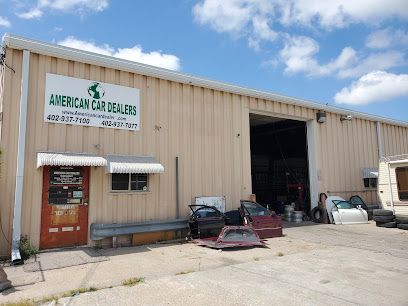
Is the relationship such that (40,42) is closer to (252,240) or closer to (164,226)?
(164,226)

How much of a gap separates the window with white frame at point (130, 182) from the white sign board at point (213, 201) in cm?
182

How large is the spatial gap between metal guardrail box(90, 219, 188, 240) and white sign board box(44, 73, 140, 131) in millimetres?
2674

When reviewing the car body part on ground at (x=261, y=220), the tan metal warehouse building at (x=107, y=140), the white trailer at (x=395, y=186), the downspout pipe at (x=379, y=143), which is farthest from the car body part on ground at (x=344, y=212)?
the downspout pipe at (x=379, y=143)

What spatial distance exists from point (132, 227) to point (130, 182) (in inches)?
50.1

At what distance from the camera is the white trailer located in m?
12.2

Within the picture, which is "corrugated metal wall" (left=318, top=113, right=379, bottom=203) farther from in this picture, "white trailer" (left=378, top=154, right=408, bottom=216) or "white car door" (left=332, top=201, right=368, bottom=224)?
"white trailer" (left=378, top=154, right=408, bottom=216)

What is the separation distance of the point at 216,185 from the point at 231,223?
1.46 metres

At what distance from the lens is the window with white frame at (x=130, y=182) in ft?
31.6

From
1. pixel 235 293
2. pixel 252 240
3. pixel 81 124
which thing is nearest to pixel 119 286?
pixel 235 293

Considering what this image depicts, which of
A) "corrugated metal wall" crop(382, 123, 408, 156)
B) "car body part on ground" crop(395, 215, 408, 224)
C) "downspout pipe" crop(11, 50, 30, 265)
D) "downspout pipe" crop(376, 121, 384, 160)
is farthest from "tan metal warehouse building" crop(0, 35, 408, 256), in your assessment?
"corrugated metal wall" crop(382, 123, 408, 156)

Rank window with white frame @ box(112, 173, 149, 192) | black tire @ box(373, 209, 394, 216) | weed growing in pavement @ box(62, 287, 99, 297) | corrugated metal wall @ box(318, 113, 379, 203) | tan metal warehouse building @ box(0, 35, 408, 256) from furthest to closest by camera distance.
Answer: corrugated metal wall @ box(318, 113, 379, 203), black tire @ box(373, 209, 394, 216), window with white frame @ box(112, 173, 149, 192), tan metal warehouse building @ box(0, 35, 408, 256), weed growing in pavement @ box(62, 287, 99, 297)

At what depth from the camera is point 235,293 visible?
5207 millimetres

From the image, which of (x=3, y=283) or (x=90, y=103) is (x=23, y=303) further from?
(x=90, y=103)

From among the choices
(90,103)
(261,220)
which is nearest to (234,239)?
(261,220)
